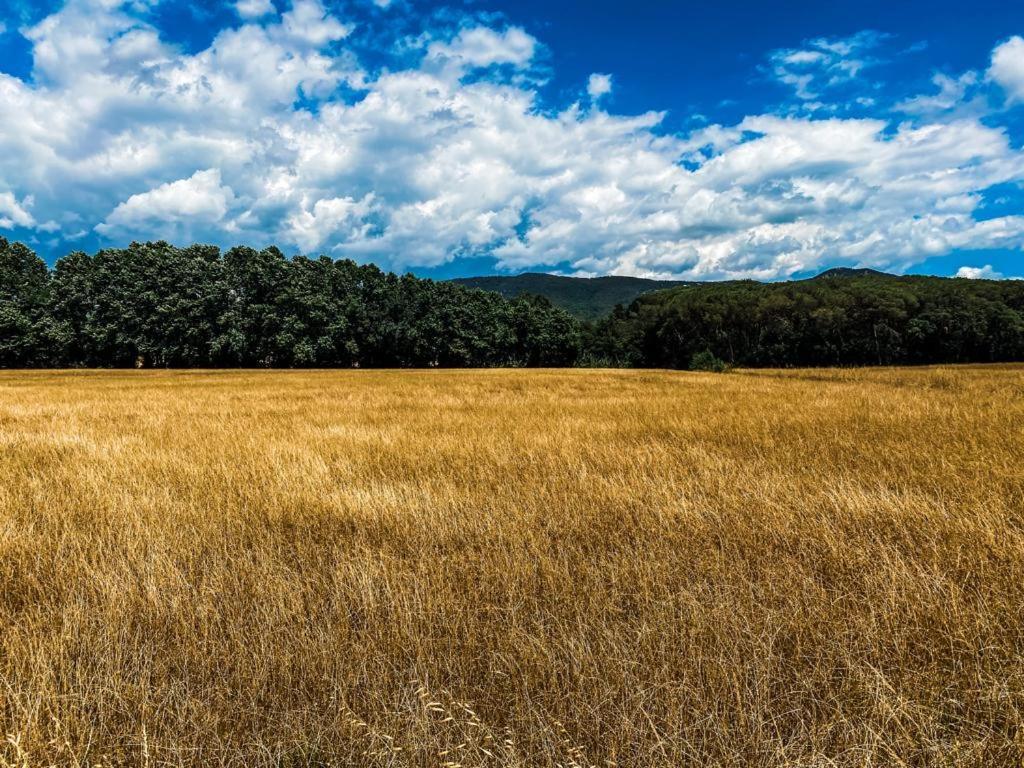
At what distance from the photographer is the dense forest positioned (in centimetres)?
5984

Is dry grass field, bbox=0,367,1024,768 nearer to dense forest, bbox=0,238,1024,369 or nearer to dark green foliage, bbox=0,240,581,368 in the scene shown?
dense forest, bbox=0,238,1024,369

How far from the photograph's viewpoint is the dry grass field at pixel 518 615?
6.37 feet

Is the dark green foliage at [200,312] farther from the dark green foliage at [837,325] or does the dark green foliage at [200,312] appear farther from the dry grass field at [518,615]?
the dry grass field at [518,615]

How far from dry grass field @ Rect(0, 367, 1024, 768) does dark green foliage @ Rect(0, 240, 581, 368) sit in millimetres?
63334

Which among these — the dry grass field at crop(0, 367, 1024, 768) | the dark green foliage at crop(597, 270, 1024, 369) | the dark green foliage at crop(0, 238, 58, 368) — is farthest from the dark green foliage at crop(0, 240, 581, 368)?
the dry grass field at crop(0, 367, 1024, 768)

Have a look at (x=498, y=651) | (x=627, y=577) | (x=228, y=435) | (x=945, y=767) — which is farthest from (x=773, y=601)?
(x=228, y=435)

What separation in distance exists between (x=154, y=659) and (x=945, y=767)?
3.52m

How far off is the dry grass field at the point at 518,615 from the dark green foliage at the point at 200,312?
63.3m

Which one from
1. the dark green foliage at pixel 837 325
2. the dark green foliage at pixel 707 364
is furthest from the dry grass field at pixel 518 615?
the dark green foliage at pixel 837 325

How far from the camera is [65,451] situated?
7609 millimetres

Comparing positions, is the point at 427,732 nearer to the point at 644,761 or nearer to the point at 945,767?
the point at 644,761

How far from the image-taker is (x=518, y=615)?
9.15 feet

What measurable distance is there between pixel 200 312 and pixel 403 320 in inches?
1037

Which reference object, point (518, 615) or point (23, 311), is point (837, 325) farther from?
point (23, 311)
